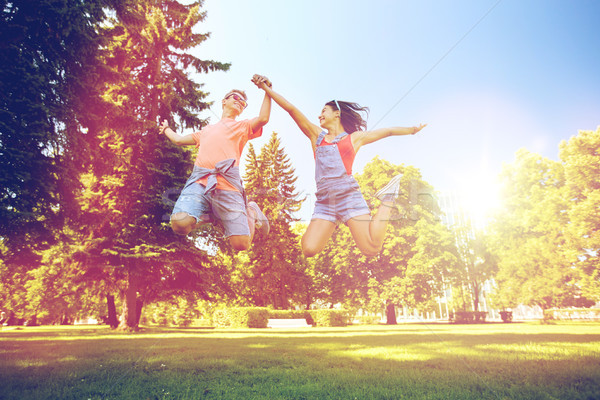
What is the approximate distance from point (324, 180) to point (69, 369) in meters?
5.83

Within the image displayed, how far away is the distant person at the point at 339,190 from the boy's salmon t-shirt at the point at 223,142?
0.62m

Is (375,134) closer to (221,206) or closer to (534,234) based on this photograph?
(221,206)

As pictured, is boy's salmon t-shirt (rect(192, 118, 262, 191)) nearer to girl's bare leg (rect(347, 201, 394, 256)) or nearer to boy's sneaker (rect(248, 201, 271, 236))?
boy's sneaker (rect(248, 201, 271, 236))

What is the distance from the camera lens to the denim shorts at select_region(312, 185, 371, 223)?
4.36 meters

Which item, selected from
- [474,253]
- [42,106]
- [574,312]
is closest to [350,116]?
[42,106]

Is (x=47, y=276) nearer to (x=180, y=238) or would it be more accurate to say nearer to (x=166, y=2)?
(x=180, y=238)

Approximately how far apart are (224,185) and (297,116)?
1376 millimetres

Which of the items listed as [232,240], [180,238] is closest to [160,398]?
[232,240]

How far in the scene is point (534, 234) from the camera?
26.5 m

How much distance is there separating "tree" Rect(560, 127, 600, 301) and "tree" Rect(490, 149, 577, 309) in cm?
144

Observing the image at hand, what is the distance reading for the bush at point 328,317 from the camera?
2670cm

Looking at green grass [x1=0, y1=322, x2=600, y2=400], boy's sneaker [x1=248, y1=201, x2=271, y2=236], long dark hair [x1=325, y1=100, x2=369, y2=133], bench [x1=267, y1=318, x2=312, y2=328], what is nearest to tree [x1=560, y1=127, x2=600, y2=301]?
green grass [x1=0, y1=322, x2=600, y2=400]

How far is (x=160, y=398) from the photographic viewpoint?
4.35m

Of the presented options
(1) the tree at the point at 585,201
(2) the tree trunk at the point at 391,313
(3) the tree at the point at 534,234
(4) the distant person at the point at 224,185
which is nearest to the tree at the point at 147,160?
(4) the distant person at the point at 224,185
